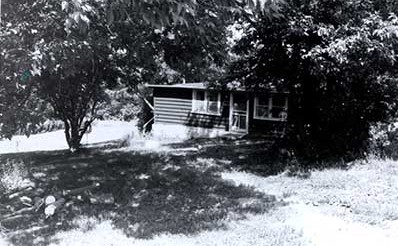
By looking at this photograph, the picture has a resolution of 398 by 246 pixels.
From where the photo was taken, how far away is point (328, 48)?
906cm

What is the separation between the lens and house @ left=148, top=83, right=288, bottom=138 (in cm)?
2075

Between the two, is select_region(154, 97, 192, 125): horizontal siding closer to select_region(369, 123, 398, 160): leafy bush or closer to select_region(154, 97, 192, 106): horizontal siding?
select_region(154, 97, 192, 106): horizontal siding

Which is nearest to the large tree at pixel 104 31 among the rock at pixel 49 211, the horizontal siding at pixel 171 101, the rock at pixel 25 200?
the rock at pixel 49 211

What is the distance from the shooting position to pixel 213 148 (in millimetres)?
15719

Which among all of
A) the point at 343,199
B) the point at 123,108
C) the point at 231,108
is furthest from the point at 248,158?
the point at 123,108

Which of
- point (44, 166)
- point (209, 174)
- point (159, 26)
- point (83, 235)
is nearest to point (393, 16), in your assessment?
point (209, 174)

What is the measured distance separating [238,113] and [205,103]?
197cm

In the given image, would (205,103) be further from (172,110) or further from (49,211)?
(49,211)

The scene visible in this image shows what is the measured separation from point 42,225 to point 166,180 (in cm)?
353

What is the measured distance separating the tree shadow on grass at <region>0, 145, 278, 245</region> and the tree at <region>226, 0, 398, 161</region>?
2993 mm

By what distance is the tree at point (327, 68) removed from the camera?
30.1 feet

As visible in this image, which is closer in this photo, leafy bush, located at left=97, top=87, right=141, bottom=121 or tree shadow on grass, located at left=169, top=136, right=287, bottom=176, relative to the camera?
tree shadow on grass, located at left=169, top=136, right=287, bottom=176

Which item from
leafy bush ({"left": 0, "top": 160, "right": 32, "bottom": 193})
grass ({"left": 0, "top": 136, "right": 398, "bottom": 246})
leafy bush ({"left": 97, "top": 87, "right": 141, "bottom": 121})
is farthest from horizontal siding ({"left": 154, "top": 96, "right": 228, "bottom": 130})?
leafy bush ({"left": 0, "top": 160, "right": 32, "bottom": 193})

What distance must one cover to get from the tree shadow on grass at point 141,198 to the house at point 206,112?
9.09 metres
